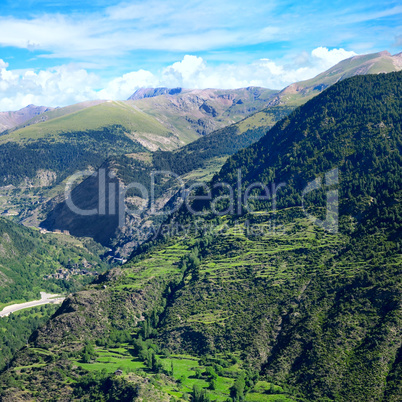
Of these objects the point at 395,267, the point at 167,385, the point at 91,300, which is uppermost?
the point at 395,267

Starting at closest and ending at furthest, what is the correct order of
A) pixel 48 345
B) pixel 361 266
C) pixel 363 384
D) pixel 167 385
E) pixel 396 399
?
1. pixel 396 399
2. pixel 363 384
3. pixel 167 385
4. pixel 48 345
5. pixel 361 266

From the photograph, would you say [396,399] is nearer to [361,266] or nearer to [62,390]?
[361,266]

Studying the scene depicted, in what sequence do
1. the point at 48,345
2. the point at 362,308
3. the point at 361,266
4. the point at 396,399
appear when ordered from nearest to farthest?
the point at 396,399, the point at 362,308, the point at 48,345, the point at 361,266

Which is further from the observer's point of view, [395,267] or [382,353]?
[395,267]

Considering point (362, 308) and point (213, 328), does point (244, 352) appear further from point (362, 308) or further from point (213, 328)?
point (362, 308)

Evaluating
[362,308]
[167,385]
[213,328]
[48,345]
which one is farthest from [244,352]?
[48,345]

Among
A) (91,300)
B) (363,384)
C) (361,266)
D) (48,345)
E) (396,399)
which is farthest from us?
(91,300)

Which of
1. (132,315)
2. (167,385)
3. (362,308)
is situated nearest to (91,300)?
(132,315)

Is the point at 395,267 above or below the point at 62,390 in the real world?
above

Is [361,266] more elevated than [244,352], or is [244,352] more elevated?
[361,266]
